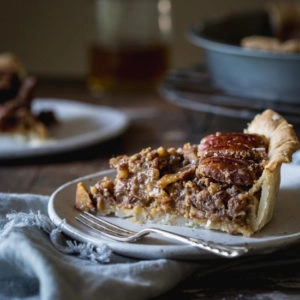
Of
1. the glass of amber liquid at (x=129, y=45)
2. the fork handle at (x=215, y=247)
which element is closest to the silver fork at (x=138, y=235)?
the fork handle at (x=215, y=247)

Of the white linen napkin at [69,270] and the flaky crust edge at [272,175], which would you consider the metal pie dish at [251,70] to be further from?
the white linen napkin at [69,270]

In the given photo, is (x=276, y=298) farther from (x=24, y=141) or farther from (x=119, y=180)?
(x=24, y=141)

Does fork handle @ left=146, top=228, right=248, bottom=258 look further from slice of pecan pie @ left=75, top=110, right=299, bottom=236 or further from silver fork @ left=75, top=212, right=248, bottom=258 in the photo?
slice of pecan pie @ left=75, top=110, right=299, bottom=236

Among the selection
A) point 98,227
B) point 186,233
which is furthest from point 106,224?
point 186,233

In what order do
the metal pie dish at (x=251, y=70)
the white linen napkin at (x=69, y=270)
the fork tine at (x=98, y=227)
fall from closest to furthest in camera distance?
the white linen napkin at (x=69, y=270), the fork tine at (x=98, y=227), the metal pie dish at (x=251, y=70)

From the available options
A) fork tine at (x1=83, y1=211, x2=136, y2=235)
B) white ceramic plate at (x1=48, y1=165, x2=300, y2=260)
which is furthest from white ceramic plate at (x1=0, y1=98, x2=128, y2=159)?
fork tine at (x1=83, y1=211, x2=136, y2=235)

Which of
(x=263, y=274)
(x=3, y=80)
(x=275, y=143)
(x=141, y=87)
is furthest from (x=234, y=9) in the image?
(x=263, y=274)
